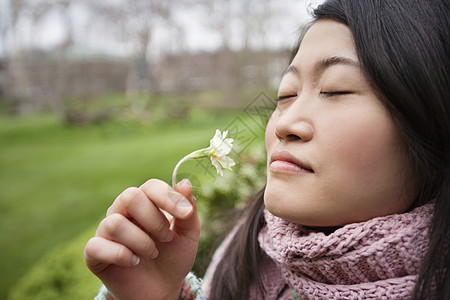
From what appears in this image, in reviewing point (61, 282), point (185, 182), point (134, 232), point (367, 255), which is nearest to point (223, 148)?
point (185, 182)

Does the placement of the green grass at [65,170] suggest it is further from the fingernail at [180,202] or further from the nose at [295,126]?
the fingernail at [180,202]

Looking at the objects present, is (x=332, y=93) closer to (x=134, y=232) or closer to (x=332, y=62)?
(x=332, y=62)

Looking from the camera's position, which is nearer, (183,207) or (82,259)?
(183,207)

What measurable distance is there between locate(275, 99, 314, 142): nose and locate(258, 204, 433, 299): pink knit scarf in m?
0.26

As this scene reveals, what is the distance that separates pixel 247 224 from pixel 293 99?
558 millimetres

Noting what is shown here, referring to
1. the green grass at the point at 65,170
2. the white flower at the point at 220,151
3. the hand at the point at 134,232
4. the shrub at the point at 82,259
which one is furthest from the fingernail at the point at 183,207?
the green grass at the point at 65,170

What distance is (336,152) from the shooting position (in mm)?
921

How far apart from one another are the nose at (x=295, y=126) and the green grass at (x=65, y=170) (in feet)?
4.37

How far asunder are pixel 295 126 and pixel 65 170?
685cm

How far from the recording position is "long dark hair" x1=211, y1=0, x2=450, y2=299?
936mm

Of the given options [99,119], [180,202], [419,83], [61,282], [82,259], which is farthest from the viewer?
[99,119]

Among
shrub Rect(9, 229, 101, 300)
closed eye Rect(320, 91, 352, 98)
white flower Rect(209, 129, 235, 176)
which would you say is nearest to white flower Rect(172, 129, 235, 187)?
white flower Rect(209, 129, 235, 176)

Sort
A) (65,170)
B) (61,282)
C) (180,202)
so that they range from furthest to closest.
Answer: (65,170)
(61,282)
(180,202)

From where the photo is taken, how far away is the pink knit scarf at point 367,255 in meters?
0.93
